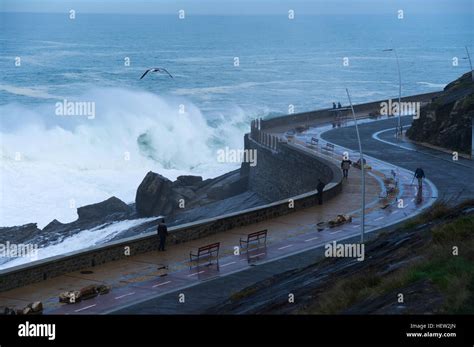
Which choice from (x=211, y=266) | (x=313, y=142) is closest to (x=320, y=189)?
(x=211, y=266)

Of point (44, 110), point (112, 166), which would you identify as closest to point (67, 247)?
point (112, 166)

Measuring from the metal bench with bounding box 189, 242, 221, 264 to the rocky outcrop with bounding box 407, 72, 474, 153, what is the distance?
23.0 meters

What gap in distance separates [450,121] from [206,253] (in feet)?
85.7

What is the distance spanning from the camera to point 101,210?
1976 inches

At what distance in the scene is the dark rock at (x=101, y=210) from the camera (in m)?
49.8

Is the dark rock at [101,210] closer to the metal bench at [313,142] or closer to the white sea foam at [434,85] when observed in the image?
the metal bench at [313,142]

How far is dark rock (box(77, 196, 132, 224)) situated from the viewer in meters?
49.8

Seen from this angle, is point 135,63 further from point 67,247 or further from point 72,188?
point 67,247

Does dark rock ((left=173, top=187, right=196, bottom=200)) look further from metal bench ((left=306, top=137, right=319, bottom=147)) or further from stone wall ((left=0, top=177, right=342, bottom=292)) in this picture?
stone wall ((left=0, top=177, right=342, bottom=292))

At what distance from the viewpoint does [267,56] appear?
18450 cm

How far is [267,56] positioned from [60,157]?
109011mm

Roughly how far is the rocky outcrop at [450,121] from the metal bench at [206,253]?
23009 mm

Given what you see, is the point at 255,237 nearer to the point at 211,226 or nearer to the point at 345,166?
the point at 211,226

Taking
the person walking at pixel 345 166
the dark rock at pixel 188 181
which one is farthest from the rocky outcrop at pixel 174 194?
the person walking at pixel 345 166
